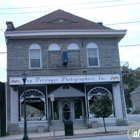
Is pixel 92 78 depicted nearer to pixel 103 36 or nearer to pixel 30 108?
pixel 103 36

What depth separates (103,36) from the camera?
22.0 m

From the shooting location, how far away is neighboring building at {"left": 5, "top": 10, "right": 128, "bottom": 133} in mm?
20172

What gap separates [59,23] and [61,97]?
7.45 meters

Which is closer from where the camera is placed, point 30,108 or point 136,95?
point 30,108

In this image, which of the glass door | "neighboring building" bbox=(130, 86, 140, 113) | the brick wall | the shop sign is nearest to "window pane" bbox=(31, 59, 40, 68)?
the brick wall

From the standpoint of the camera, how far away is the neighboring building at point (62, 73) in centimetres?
2017

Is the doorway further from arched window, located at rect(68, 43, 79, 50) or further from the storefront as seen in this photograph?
arched window, located at rect(68, 43, 79, 50)

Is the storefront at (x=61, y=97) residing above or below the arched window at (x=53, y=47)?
below

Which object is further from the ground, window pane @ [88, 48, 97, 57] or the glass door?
window pane @ [88, 48, 97, 57]

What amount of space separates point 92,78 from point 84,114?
3.19 metres

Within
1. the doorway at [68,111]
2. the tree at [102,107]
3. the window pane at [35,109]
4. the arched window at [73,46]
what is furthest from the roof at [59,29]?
the tree at [102,107]

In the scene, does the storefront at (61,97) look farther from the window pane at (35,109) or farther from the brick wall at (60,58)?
the brick wall at (60,58)

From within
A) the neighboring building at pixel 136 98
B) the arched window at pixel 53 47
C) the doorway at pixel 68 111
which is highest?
the arched window at pixel 53 47

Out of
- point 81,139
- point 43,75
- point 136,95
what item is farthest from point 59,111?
point 136,95
